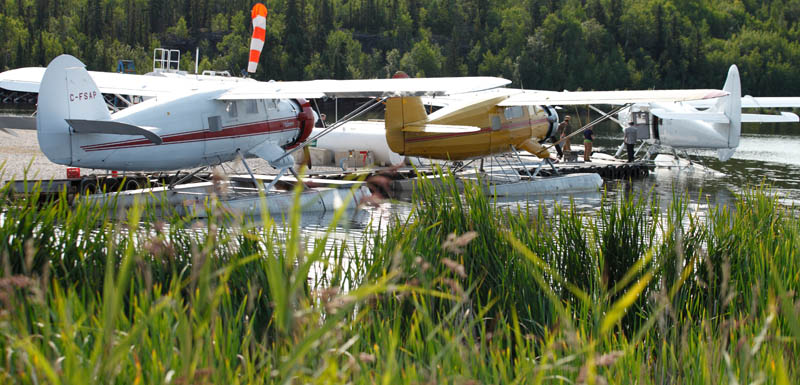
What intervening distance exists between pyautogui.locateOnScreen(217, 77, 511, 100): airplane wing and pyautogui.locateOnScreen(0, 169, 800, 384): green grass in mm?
6186

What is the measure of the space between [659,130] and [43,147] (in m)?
17.4

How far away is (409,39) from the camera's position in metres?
138

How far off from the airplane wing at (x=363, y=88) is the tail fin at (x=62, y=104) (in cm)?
210

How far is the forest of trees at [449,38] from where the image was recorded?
113188 millimetres

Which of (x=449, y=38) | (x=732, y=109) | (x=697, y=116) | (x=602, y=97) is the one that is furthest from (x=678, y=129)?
(x=449, y=38)

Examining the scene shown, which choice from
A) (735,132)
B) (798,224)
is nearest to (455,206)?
(798,224)

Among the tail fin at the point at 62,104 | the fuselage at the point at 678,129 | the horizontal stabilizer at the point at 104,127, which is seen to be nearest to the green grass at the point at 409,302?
the horizontal stabilizer at the point at 104,127

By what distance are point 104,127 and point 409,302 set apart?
7027 millimetres

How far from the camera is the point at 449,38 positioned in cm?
14500

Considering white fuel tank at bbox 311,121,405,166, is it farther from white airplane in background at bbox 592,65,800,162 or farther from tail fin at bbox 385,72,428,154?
white airplane in background at bbox 592,65,800,162

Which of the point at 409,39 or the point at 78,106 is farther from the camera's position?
the point at 409,39

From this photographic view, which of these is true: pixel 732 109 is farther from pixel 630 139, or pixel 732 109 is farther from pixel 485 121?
pixel 485 121

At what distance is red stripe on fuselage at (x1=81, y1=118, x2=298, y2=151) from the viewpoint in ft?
35.2

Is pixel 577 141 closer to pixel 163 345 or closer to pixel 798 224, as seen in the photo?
pixel 798 224
